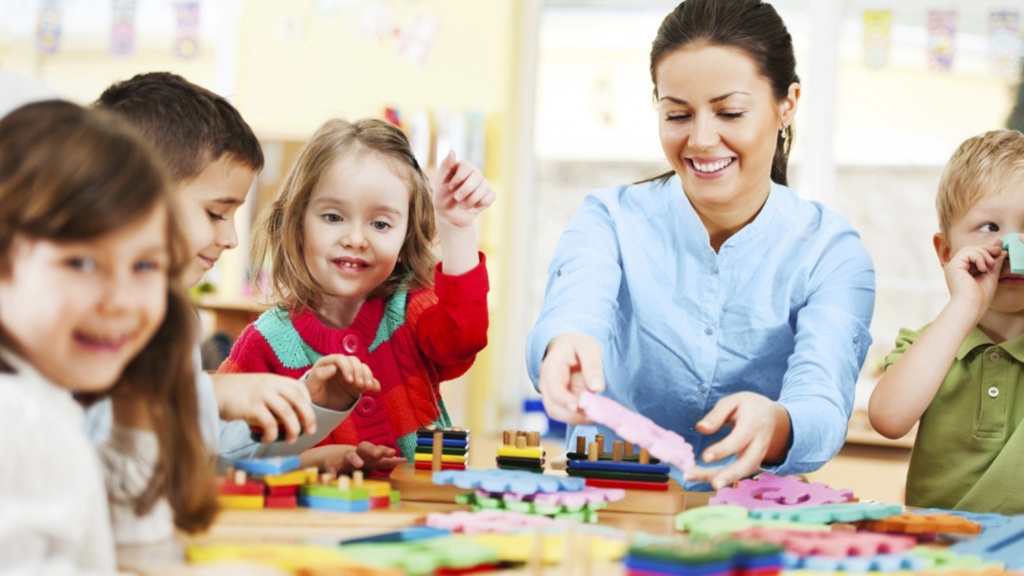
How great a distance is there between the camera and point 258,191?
4.34 m

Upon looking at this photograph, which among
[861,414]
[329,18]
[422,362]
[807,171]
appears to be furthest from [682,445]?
[329,18]

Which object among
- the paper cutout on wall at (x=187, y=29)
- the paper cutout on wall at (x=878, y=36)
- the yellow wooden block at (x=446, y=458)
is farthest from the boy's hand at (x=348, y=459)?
the paper cutout on wall at (x=187, y=29)

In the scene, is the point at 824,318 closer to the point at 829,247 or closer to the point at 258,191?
the point at 829,247

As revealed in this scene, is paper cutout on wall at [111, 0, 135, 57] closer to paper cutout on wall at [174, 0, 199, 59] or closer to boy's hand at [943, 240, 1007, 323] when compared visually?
paper cutout on wall at [174, 0, 199, 59]

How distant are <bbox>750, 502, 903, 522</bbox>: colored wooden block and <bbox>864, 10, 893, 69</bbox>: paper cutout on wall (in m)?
3.46

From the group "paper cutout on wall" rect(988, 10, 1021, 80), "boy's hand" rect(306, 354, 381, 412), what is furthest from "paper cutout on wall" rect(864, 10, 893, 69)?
"boy's hand" rect(306, 354, 381, 412)

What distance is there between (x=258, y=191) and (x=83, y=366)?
3736mm

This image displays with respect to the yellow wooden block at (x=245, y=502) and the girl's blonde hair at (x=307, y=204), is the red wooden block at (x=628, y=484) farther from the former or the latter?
the girl's blonde hair at (x=307, y=204)

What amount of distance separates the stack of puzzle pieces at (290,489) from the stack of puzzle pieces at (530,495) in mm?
79

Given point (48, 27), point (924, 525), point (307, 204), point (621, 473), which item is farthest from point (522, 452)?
point (48, 27)

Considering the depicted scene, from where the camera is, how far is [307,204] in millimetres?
1592

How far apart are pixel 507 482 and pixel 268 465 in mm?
245

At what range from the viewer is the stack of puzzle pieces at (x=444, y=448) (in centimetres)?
125

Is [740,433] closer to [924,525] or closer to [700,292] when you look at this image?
[924,525]
